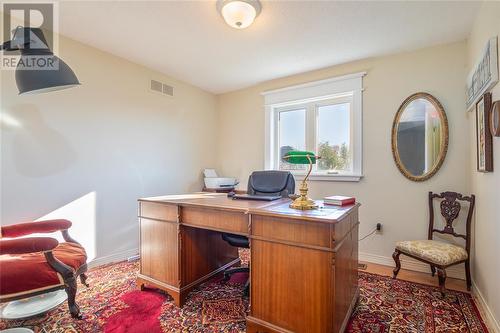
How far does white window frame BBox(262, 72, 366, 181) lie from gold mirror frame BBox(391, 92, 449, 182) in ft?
1.23

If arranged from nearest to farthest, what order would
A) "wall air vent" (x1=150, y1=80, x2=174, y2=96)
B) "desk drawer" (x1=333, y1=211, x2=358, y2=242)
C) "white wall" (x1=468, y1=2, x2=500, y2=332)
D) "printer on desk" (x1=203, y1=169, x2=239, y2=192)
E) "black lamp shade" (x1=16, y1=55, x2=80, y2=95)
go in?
1. "desk drawer" (x1=333, y1=211, x2=358, y2=242)
2. "black lamp shade" (x1=16, y1=55, x2=80, y2=95)
3. "white wall" (x1=468, y1=2, x2=500, y2=332)
4. "wall air vent" (x1=150, y1=80, x2=174, y2=96)
5. "printer on desk" (x1=203, y1=169, x2=239, y2=192)

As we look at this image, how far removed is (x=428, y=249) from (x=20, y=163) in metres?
3.89

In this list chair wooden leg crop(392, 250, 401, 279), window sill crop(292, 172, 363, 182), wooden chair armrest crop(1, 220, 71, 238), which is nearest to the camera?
wooden chair armrest crop(1, 220, 71, 238)

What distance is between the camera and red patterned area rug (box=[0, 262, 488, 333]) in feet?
5.70

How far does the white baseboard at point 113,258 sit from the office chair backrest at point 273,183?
5.99ft

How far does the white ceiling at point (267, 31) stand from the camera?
212 centimetres

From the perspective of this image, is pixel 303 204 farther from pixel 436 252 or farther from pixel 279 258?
pixel 436 252

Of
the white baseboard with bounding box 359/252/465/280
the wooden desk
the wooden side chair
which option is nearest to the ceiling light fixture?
the wooden desk

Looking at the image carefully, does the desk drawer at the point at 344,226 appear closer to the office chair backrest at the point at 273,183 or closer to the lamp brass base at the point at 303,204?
the lamp brass base at the point at 303,204

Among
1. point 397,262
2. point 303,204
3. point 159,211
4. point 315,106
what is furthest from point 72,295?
point 315,106

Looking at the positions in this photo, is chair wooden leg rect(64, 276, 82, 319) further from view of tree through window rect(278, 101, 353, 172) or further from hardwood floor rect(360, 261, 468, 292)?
view of tree through window rect(278, 101, 353, 172)

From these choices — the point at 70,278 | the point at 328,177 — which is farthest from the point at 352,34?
the point at 70,278

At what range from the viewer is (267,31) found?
97.7 inches

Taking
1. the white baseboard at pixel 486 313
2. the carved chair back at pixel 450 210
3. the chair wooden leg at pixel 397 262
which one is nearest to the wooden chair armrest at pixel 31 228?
the chair wooden leg at pixel 397 262
